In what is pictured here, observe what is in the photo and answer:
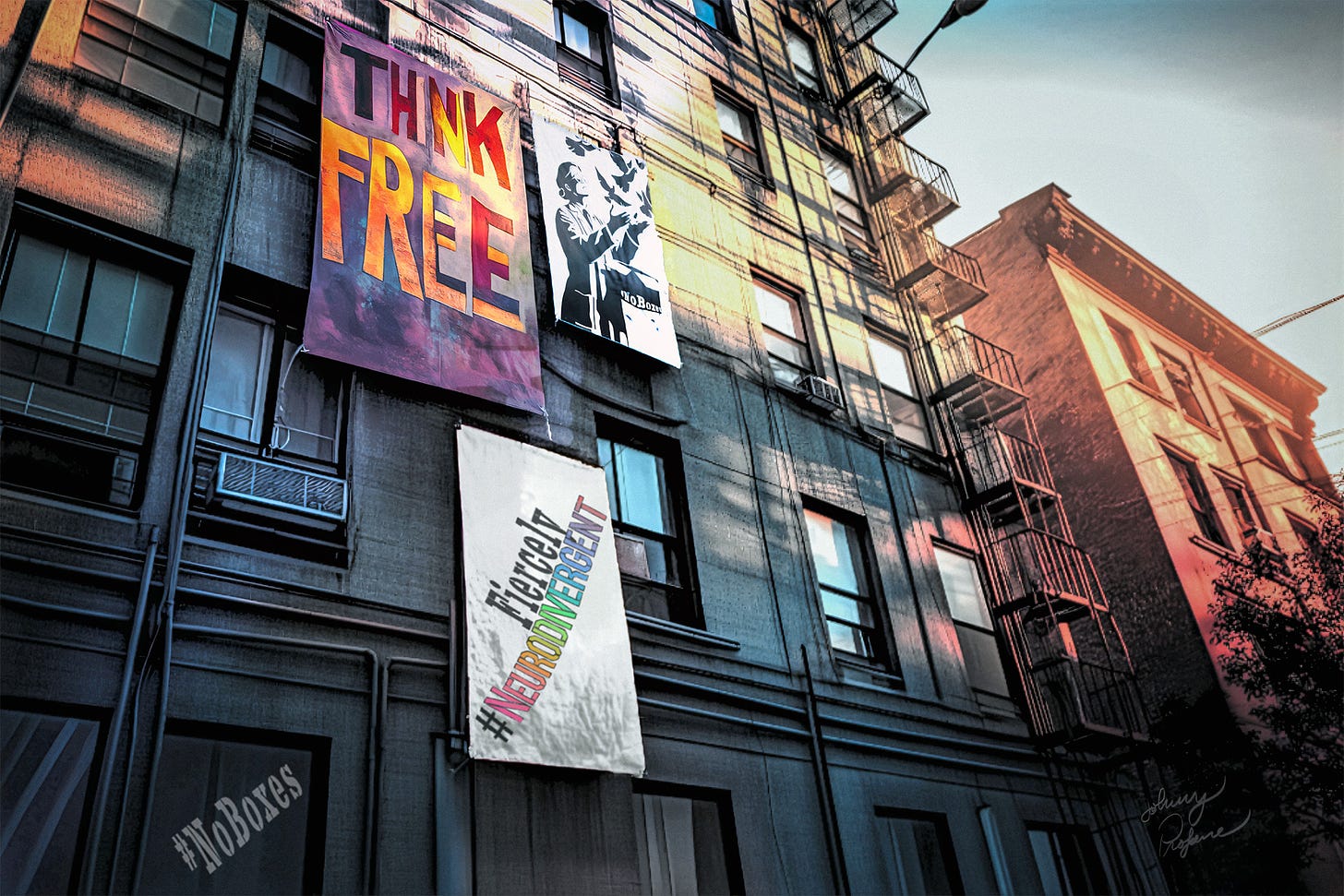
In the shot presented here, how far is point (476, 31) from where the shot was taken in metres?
13.0

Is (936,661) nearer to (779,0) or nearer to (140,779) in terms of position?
(140,779)

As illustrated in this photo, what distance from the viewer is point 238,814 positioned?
22.0 feet

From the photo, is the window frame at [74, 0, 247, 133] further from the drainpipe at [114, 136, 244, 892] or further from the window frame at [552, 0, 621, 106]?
the window frame at [552, 0, 621, 106]

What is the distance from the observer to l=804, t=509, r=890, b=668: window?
1233 centimetres

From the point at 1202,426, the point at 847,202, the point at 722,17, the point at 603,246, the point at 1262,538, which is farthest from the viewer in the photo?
the point at 1202,426

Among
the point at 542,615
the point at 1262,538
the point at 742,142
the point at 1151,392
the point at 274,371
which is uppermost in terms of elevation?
the point at 742,142

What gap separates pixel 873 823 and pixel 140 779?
7.03 meters

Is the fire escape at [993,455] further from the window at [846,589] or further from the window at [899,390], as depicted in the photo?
the window at [846,589]

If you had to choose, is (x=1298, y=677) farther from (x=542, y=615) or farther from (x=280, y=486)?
(x=280, y=486)

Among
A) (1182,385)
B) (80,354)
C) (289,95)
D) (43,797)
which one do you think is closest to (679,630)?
(43,797)

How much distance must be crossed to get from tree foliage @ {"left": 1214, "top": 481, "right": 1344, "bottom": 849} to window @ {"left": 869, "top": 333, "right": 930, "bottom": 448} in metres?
6.48

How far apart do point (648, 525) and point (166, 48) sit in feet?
22.1

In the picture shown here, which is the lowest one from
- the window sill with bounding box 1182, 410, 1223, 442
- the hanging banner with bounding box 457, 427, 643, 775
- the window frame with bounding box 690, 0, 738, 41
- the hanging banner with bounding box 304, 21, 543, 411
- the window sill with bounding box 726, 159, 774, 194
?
the hanging banner with bounding box 457, 427, 643, 775

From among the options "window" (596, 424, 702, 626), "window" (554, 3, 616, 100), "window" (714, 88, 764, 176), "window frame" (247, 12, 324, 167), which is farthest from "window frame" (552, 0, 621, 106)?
"window" (596, 424, 702, 626)
